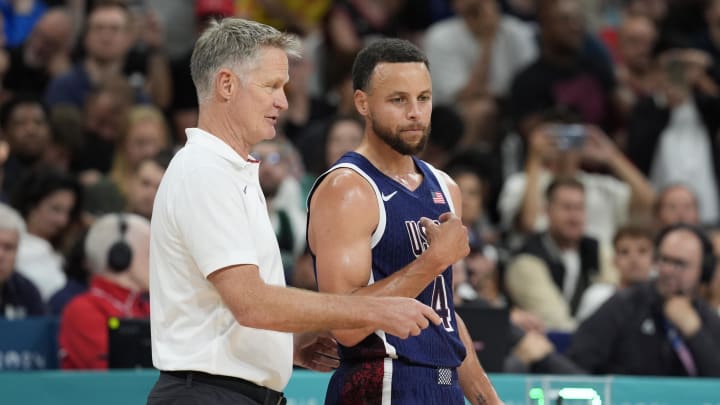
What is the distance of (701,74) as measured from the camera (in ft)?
40.4

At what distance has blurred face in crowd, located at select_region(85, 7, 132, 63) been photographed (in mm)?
11586

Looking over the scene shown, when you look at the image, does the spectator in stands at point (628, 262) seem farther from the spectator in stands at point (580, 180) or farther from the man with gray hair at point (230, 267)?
the man with gray hair at point (230, 267)

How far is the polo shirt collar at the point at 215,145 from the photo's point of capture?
4.41m

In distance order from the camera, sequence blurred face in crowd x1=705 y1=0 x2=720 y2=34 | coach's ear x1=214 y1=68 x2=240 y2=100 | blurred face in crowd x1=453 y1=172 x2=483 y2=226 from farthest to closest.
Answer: blurred face in crowd x1=705 y1=0 x2=720 y2=34 → blurred face in crowd x1=453 y1=172 x2=483 y2=226 → coach's ear x1=214 y1=68 x2=240 y2=100

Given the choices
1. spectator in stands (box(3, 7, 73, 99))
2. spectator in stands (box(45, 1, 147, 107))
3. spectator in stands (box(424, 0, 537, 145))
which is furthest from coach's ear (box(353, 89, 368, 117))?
spectator in stands (box(424, 0, 537, 145))

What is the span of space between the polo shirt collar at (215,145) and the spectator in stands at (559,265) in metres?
5.85

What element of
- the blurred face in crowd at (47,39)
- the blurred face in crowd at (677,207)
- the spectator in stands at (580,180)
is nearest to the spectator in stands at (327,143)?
the spectator in stands at (580,180)

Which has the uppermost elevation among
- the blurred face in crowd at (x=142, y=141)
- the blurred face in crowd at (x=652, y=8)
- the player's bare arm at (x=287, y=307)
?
the blurred face in crowd at (x=652, y=8)

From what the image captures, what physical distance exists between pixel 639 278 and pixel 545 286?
713mm

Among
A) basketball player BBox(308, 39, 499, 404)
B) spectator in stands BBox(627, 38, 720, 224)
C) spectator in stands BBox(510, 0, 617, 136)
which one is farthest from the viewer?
spectator in stands BBox(510, 0, 617, 136)

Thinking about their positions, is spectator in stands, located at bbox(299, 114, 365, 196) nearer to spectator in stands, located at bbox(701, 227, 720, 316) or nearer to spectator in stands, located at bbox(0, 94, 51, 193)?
spectator in stands, located at bbox(0, 94, 51, 193)

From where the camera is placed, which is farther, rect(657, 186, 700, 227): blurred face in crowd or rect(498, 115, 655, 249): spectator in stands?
rect(498, 115, 655, 249): spectator in stands

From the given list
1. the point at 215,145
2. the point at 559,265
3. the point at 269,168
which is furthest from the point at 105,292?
the point at 559,265

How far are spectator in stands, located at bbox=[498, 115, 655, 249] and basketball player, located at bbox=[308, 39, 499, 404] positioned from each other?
6.24 meters
